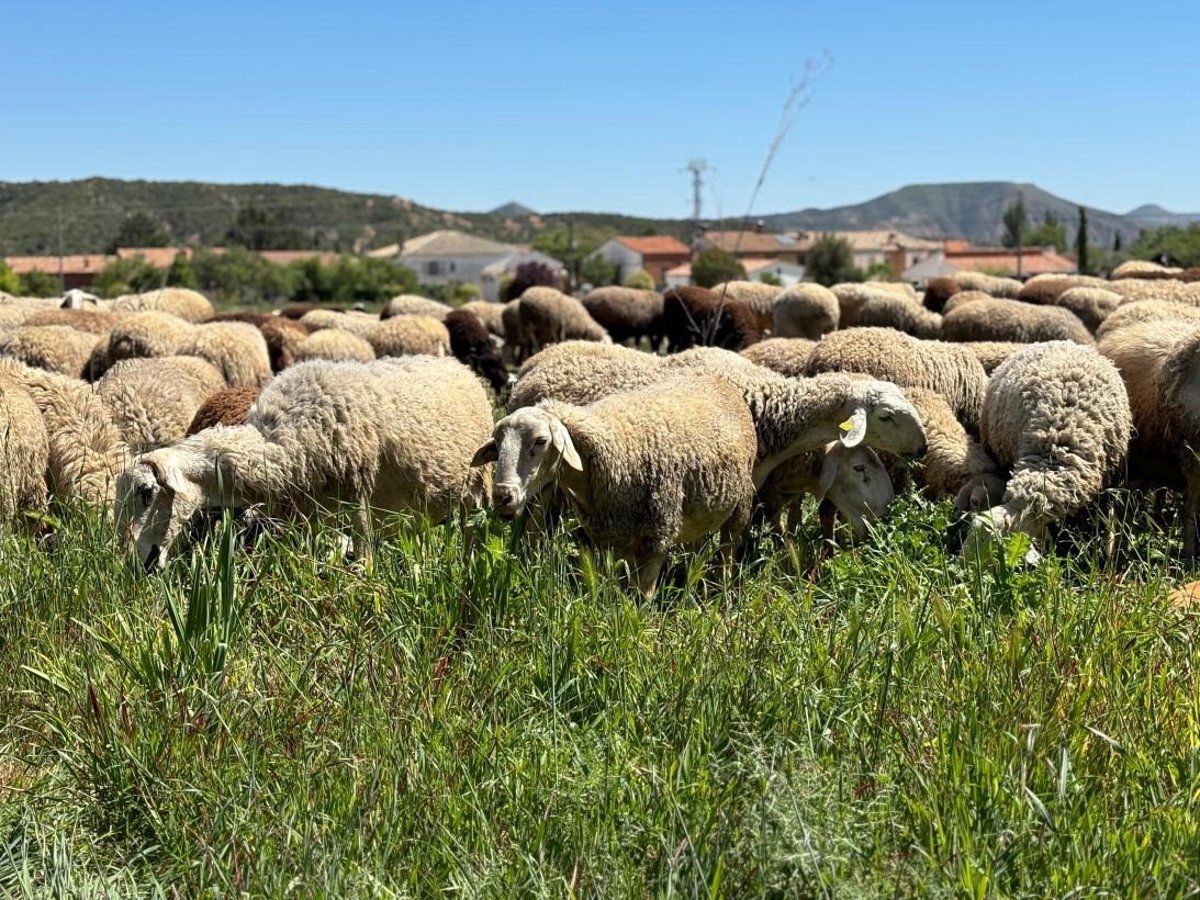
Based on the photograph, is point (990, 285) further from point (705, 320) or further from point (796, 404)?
point (796, 404)

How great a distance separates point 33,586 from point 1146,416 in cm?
620

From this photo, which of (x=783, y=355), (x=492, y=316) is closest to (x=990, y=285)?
(x=492, y=316)

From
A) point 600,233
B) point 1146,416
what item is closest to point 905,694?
point 1146,416

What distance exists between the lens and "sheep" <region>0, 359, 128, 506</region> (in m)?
7.36

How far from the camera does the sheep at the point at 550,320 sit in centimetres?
2423

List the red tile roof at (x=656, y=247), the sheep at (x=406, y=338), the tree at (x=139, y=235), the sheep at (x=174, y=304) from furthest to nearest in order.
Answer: the red tile roof at (x=656, y=247) → the tree at (x=139, y=235) → the sheep at (x=406, y=338) → the sheep at (x=174, y=304)

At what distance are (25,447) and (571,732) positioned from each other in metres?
4.27

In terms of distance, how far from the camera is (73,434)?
755 cm

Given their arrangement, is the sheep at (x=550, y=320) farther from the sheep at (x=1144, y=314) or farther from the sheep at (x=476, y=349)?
the sheep at (x=1144, y=314)

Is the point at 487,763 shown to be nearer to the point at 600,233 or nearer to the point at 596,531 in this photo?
the point at 596,531

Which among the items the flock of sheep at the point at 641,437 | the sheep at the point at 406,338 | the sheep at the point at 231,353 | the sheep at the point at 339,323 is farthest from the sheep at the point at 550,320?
the flock of sheep at the point at 641,437

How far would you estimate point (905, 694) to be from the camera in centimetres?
423

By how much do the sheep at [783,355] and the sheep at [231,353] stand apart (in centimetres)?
455

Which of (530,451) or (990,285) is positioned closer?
(530,451)
